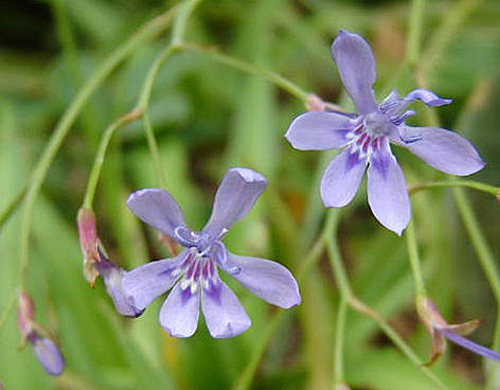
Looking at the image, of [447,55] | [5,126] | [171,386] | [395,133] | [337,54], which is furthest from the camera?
[447,55]

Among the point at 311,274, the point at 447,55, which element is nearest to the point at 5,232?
the point at 311,274

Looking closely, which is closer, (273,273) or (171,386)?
(273,273)

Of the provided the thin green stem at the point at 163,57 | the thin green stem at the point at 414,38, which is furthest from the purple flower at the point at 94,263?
the thin green stem at the point at 414,38

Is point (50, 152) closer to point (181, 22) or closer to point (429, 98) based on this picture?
point (181, 22)

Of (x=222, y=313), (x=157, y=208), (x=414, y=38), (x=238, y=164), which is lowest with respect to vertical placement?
(x=222, y=313)

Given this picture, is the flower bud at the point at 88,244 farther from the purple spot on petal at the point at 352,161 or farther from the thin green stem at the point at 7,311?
the purple spot on petal at the point at 352,161

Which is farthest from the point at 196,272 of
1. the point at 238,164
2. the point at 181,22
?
the point at 238,164

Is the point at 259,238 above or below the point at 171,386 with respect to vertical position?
above

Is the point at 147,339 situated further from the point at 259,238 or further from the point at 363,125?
the point at 363,125
